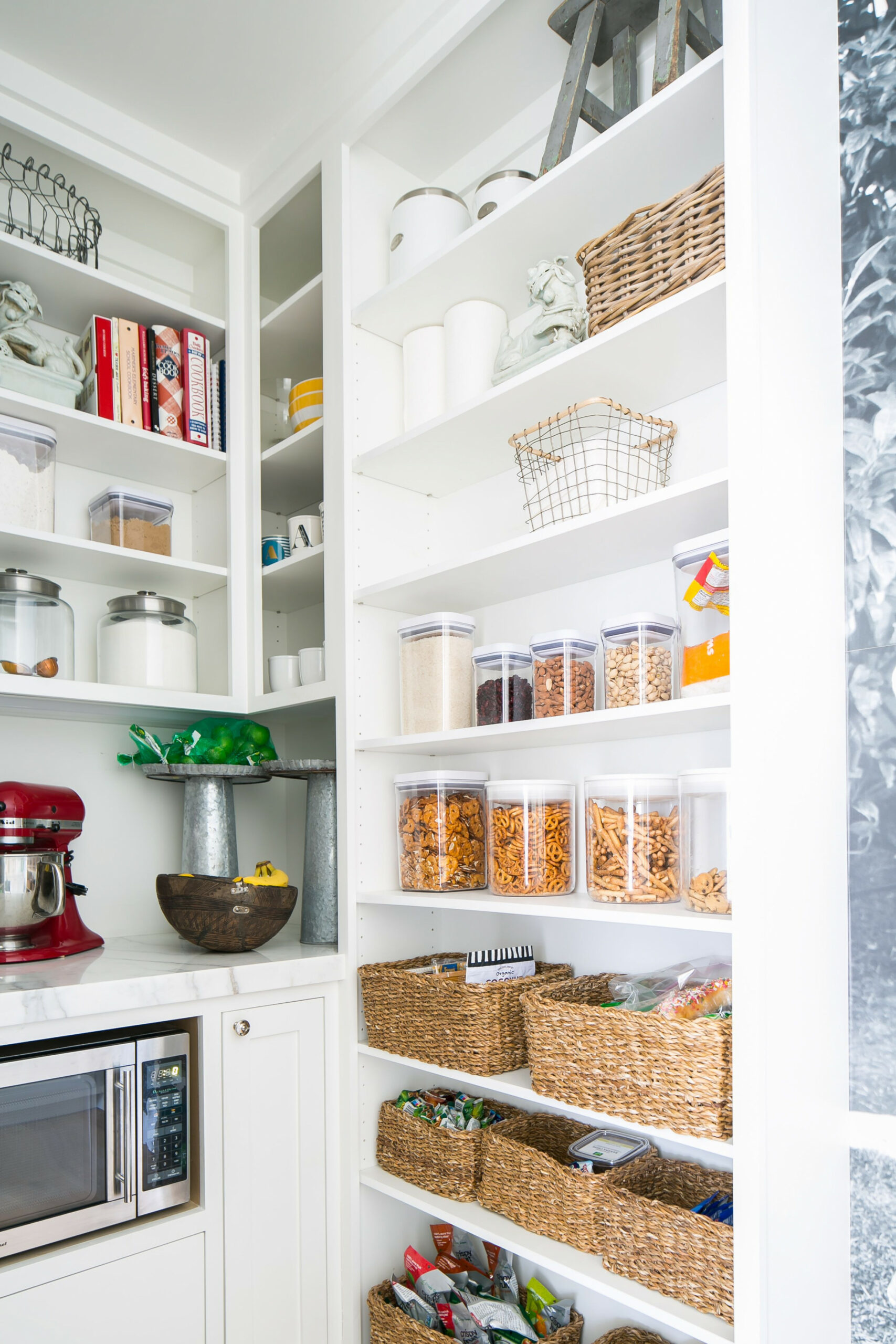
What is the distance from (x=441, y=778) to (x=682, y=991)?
22.9 inches

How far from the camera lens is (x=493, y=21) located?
1704 millimetres

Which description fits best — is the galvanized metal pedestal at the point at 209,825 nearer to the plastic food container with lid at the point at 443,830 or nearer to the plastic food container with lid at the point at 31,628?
the plastic food container with lid at the point at 31,628

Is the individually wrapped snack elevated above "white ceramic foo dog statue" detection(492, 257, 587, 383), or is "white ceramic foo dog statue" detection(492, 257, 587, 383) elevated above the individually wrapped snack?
"white ceramic foo dog statue" detection(492, 257, 587, 383)

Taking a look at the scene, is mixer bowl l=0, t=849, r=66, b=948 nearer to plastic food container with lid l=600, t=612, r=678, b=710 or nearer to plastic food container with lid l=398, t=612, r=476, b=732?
plastic food container with lid l=398, t=612, r=476, b=732

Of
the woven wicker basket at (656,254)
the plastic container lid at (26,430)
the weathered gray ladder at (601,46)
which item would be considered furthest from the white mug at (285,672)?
the weathered gray ladder at (601,46)

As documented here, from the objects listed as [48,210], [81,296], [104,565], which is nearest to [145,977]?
[104,565]

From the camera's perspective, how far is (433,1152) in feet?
5.38

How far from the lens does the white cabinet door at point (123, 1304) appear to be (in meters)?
1.35

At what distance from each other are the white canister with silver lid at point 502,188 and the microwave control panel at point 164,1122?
5.49 feet

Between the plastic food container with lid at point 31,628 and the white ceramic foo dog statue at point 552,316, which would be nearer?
the white ceramic foo dog statue at point 552,316

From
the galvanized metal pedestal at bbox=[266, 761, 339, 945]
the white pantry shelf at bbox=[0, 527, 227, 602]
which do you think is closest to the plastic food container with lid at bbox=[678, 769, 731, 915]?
the galvanized metal pedestal at bbox=[266, 761, 339, 945]

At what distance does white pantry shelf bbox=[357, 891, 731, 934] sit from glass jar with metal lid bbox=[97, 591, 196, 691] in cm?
71

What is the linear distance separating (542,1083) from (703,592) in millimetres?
796

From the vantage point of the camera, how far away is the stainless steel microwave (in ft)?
4.55
